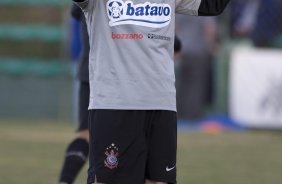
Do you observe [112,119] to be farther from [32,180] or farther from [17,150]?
[17,150]

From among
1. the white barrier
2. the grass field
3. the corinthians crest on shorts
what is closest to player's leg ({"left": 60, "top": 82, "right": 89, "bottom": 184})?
the grass field

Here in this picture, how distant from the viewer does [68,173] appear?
6902mm

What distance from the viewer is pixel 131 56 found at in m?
5.10

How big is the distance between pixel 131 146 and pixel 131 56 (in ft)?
1.68

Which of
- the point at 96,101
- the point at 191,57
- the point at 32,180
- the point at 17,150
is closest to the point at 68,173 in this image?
the point at 32,180

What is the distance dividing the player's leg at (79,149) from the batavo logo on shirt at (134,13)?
5.95 ft

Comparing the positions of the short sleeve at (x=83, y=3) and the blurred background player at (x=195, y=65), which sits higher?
the short sleeve at (x=83, y=3)

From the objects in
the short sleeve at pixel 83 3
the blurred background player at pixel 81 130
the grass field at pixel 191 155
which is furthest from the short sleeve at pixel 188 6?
the grass field at pixel 191 155

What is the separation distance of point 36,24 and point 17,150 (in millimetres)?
4735

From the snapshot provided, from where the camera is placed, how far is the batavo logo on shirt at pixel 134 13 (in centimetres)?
512

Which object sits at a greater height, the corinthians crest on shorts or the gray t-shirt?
the gray t-shirt

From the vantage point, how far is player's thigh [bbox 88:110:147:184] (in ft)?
16.7

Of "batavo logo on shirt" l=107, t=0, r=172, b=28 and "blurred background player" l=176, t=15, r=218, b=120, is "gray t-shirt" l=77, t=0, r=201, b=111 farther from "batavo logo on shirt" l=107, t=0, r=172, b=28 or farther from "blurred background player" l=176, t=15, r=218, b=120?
"blurred background player" l=176, t=15, r=218, b=120

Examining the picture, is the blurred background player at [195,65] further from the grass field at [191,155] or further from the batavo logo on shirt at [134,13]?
the batavo logo on shirt at [134,13]
